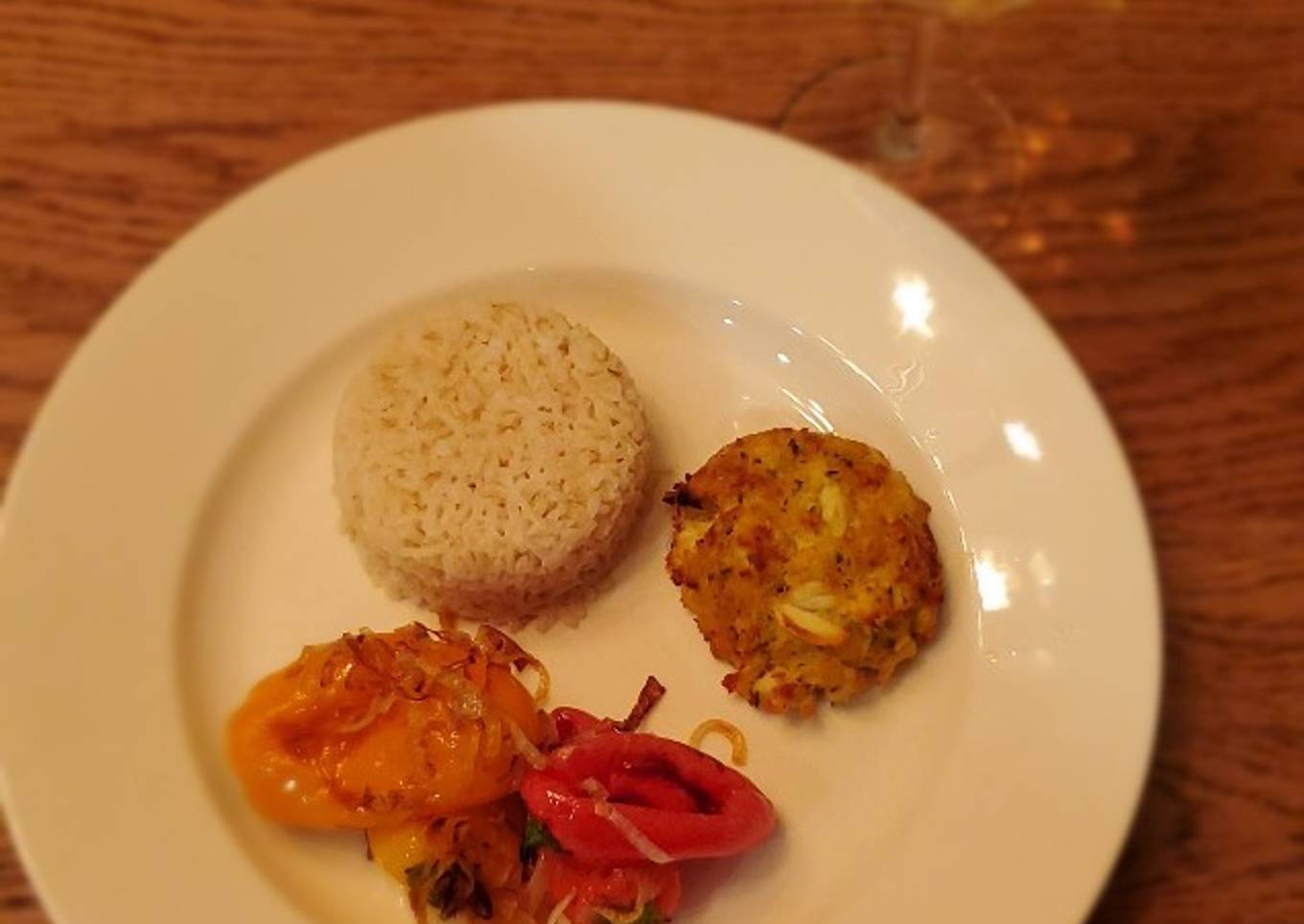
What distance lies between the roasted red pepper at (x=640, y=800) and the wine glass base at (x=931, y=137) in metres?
0.76

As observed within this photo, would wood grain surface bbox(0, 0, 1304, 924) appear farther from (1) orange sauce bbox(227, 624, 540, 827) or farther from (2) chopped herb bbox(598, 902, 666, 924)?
(2) chopped herb bbox(598, 902, 666, 924)

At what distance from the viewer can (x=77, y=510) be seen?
1.33 meters

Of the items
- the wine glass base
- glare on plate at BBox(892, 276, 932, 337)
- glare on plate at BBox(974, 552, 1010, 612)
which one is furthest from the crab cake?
the wine glass base

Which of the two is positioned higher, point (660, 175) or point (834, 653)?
point (660, 175)

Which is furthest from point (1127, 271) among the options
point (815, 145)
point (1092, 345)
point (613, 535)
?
point (613, 535)

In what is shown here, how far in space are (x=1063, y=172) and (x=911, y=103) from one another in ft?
0.69

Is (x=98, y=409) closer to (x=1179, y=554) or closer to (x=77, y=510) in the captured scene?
(x=77, y=510)

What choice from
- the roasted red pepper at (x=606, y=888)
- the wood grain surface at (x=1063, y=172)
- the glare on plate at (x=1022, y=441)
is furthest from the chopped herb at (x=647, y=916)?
the glare on plate at (x=1022, y=441)

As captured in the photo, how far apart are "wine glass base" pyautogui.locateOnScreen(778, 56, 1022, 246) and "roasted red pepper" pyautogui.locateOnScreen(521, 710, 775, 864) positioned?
0.76 m

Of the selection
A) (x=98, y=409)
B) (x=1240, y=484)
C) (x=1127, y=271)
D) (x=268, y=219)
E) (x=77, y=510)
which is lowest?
(x=77, y=510)

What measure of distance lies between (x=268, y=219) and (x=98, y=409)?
0.93 ft

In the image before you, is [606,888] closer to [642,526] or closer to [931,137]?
[642,526]

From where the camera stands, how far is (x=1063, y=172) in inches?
65.3

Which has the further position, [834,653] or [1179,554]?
[1179,554]
